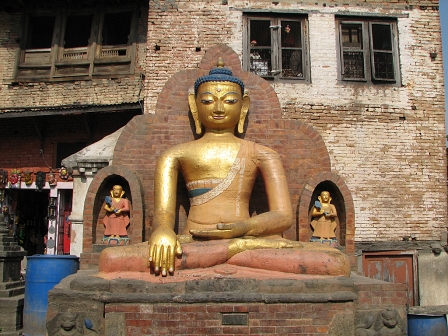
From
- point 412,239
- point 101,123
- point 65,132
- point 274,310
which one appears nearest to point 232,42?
point 101,123

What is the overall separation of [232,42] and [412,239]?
6242 mm

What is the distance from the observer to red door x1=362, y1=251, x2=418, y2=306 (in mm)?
10234

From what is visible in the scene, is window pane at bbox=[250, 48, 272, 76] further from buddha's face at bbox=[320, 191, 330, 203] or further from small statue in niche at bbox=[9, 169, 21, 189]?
small statue in niche at bbox=[9, 169, 21, 189]

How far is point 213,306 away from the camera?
13.6 feet

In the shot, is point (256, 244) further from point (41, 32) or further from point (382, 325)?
point (41, 32)

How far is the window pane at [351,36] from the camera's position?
11219 mm

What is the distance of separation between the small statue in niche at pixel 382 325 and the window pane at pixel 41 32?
1201 cm

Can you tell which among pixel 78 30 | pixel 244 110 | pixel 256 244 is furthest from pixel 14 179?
pixel 256 244

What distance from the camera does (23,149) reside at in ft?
40.5

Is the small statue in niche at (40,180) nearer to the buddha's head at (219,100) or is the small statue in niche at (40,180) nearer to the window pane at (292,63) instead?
the window pane at (292,63)

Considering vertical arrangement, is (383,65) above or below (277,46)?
below

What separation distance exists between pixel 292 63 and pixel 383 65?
7.43 ft

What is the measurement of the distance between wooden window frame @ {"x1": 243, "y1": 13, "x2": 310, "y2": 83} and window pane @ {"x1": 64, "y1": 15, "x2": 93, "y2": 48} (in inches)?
192

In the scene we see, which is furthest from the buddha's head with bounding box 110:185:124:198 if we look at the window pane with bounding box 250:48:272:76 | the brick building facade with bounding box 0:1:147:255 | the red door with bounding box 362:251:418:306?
the red door with bounding box 362:251:418:306
